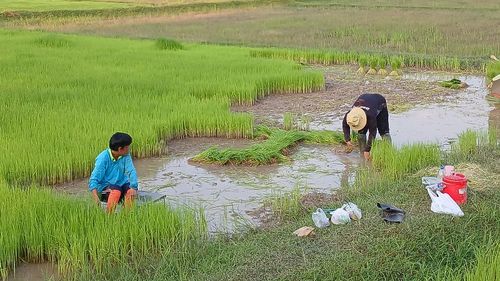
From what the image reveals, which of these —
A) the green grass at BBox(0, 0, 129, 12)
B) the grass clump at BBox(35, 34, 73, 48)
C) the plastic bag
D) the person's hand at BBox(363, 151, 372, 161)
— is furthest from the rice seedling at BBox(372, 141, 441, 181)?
the green grass at BBox(0, 0, 129, 12)

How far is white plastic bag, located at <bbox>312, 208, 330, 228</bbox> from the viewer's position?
376 cm

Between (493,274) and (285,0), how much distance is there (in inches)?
955

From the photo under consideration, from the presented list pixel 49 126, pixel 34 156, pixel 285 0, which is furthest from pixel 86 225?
pixel 285 0

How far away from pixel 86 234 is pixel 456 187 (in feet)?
7.83

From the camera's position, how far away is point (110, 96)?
782 centimetres

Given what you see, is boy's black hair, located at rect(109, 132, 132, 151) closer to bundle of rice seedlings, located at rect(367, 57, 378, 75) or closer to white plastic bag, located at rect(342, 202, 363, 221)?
white plastic bag, located at rect(342, 202, 363, 221)

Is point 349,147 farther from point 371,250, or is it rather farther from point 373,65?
point 373,65

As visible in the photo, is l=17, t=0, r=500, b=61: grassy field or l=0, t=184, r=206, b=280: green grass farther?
l=17, t=0, r=500, b=61: grassy field

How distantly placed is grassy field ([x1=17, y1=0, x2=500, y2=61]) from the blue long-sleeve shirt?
33.3 ft

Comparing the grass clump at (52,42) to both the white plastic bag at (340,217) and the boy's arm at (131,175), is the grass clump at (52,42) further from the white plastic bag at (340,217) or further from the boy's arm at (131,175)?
the white plastic bag at (340,217)

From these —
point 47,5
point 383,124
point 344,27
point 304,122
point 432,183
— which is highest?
point 47,5

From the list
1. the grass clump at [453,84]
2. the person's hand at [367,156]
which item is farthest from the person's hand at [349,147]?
the grass clump at [453,84]

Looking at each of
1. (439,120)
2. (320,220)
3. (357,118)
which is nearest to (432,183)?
(320,220)

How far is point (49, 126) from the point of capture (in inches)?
242
